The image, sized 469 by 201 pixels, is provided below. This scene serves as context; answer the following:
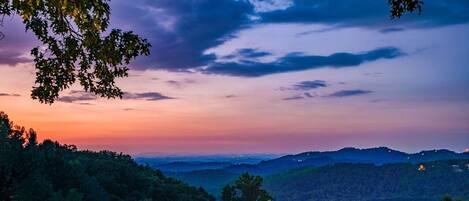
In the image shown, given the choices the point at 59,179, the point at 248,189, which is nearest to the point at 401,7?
the point at 59,179

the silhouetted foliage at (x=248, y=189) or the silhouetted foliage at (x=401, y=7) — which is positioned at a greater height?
the silhouetted foliage at (x=401, y=7)

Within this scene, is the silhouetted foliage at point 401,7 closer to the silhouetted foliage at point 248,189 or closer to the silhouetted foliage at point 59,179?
the silhouetted foliage at point 59,179

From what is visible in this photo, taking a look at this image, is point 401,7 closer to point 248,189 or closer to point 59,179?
point 59,179

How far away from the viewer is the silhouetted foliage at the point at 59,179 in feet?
149

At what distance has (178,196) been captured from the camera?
95875 millimetres

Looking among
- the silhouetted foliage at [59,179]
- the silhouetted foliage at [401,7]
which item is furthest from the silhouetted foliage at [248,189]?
the silhouetted foliage at [401,7]

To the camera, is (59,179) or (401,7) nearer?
(401,7)

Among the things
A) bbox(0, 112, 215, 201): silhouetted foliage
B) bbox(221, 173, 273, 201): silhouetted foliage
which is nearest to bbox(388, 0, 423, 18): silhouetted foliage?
bbox(0, 112, 215, 201): silhouetted foliage

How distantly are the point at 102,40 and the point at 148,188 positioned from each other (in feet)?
285

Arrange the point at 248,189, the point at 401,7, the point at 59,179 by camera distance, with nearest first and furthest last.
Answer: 1. the point at 401,7
2. the point at 59,179
3. the point at 248,189

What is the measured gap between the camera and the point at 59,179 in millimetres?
61125

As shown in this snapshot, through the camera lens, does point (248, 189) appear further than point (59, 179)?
Yes

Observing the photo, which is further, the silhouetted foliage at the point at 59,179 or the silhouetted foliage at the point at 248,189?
the silhouetted foliage at the point at 248,189

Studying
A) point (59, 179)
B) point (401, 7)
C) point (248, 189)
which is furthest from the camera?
point (248, 189)
